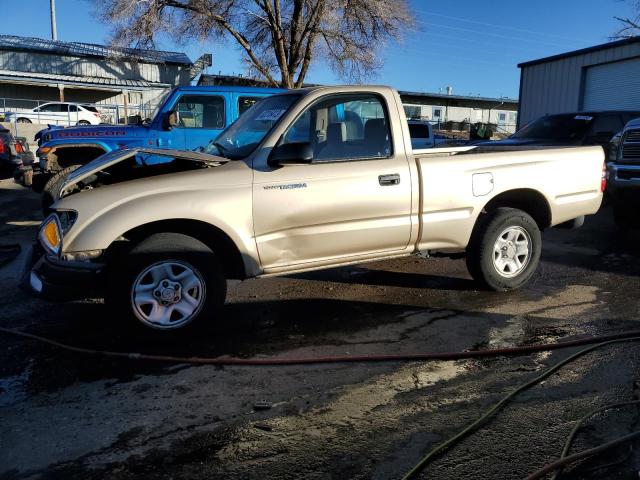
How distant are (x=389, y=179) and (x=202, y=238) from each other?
161cm

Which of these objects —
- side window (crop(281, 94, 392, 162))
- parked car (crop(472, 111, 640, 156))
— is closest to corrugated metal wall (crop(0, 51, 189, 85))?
parked car (crop(472, 111, 640, 156))

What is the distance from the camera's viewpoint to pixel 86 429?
2.83 m

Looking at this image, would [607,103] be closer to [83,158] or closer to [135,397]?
[83,158]

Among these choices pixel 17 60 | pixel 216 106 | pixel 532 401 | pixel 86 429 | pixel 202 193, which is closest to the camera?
pixel 86 429

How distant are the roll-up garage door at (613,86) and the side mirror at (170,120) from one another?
14.9 metres

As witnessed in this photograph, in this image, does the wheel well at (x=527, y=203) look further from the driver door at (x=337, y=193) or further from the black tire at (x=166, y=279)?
the black tire at (x=166, y=279)

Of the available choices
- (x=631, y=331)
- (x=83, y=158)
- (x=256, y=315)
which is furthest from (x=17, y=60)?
(x=631, y=331)

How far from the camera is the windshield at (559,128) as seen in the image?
1001cm

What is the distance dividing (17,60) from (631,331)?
118ft

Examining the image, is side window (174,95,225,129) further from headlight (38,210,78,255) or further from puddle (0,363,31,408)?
puddle (0,363,31,408)

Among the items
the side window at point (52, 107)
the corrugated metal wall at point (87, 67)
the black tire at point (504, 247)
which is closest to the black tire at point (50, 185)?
the black tire at point (504, 247)

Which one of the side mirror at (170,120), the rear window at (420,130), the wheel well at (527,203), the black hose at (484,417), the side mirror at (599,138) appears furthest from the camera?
the rear window at (420,130)

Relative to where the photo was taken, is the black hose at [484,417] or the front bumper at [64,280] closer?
the black hose at [484,417]

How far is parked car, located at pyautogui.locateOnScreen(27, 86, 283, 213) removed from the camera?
8062mm
